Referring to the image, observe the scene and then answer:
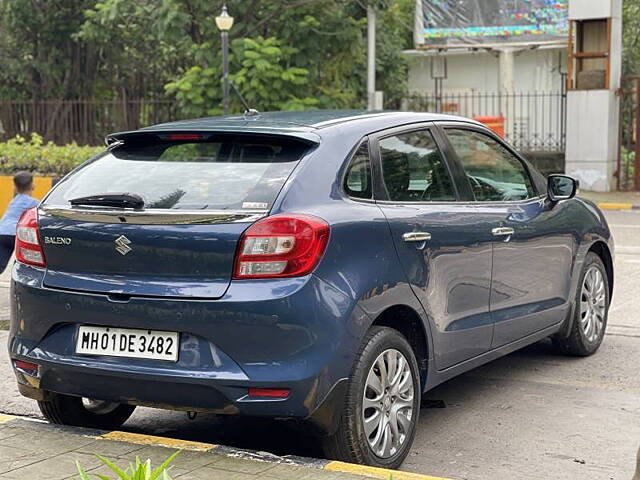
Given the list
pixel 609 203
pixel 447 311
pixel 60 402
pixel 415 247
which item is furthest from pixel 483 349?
pixel 609 203

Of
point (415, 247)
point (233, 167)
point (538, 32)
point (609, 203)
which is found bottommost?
point (609, 203)

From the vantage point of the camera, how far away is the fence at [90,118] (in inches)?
1032

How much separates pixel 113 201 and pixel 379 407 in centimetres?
151

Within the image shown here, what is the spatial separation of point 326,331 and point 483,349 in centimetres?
167

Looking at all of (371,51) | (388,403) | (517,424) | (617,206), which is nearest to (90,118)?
(371,51)

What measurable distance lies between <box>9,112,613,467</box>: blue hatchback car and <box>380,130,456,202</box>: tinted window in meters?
0.01

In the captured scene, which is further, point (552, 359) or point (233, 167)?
point (552, 359)

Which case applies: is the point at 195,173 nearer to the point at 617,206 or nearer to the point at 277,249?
the point at 277,249

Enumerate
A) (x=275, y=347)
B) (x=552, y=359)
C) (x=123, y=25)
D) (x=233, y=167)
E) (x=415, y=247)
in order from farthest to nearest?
(x=123, y=25), (x=552, y=359), (x=415, y=247), (x=233, y=167), (x=275, y=347)

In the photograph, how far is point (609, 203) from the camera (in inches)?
821

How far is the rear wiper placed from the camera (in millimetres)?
4840

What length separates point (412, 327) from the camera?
5.32 meters

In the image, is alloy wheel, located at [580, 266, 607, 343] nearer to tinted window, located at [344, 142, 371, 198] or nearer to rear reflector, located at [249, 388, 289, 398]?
tinted window, located at [344, 142, 371, 198]

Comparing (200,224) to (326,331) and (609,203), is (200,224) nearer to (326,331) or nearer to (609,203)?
(326,331)
